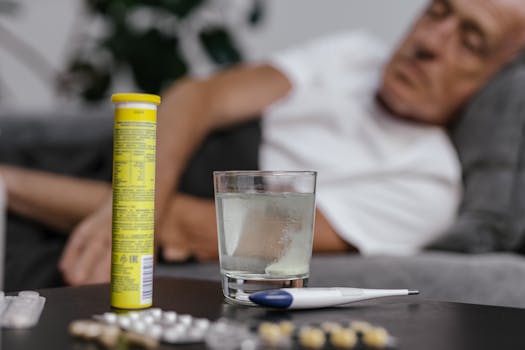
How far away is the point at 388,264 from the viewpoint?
3.41ft

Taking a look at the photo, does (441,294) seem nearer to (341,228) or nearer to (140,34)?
(341,228)

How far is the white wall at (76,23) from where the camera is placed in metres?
2.39

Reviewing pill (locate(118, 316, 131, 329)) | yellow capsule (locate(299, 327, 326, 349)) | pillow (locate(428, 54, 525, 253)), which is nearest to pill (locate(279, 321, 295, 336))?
yellow capsule (locate(299, 327, 326, 349))

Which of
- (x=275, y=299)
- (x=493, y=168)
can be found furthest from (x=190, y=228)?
(x=275, y=299)

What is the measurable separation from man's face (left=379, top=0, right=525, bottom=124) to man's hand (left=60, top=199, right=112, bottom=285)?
2.28 feet

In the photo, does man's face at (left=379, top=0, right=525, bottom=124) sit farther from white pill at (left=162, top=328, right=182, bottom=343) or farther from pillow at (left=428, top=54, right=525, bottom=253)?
white pill at (left=162, top=328, right=182, bottom=343)

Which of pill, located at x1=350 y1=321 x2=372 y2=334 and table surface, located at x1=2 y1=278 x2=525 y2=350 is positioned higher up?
pill, located at x1=350 y1=321 x2=372 y2=334

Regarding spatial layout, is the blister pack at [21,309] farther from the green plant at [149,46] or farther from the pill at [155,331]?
the green plant at [149,46]

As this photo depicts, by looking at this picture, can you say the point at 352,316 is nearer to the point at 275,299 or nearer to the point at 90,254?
the point at 275,299

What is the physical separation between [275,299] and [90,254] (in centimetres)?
60

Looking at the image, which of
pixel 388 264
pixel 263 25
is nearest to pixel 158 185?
pixel 388 264

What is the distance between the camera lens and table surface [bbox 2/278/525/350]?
0.47m

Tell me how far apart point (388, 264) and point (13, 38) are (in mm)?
2279

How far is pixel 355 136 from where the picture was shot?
1.46 m
